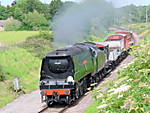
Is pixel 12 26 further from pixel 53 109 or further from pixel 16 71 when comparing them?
pixel 53 109

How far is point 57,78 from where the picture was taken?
15672 millimetres

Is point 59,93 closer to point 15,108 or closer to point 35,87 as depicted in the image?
point 15,108

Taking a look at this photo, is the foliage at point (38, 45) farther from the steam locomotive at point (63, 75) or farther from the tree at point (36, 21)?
the tree at point (36, 21)

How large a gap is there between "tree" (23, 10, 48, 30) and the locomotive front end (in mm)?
52354

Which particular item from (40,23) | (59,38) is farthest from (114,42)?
(40,23)

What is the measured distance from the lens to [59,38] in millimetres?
33562

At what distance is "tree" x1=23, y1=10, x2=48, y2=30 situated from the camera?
2657 inches

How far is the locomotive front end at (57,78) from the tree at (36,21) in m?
52.4

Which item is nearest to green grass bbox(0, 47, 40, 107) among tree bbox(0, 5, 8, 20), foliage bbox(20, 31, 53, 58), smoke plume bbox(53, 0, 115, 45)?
foliage bbox(20, 31, 53, 58)

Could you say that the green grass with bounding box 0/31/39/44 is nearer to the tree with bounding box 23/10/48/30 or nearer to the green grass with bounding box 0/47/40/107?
the tree with bounding box 23/10/48/30

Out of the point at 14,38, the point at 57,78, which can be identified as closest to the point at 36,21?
the point at 14,38

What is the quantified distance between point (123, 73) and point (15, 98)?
10764 mm

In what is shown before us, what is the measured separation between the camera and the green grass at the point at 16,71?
2005 cm

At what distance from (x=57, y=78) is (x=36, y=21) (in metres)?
55.0
